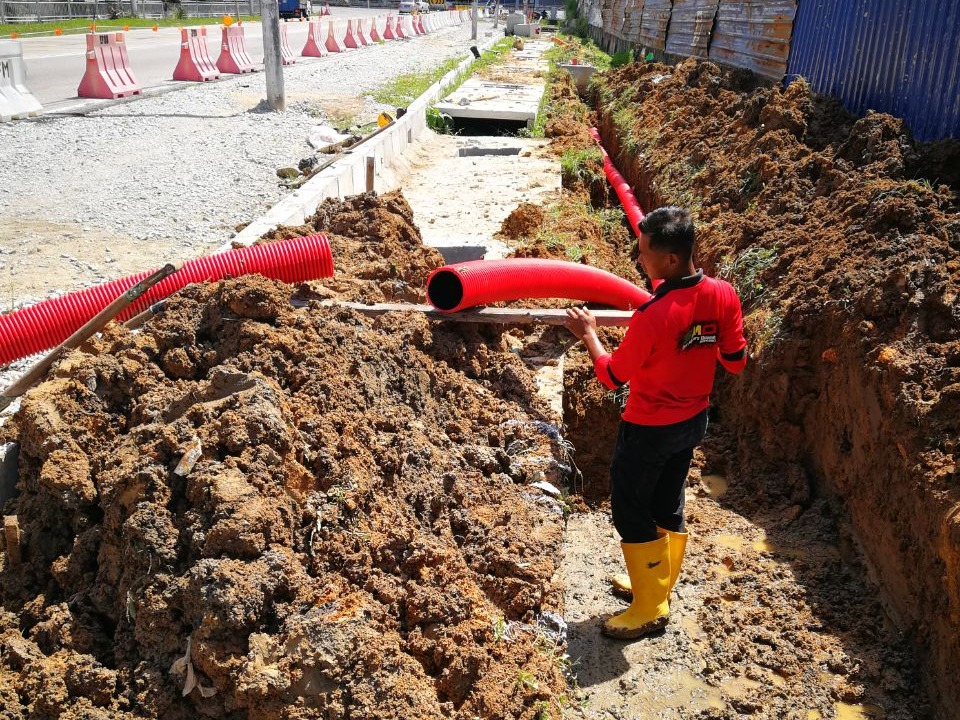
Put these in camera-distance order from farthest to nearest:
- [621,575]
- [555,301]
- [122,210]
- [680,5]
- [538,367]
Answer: [680,5] → [122,210] → [555,301] → [538,367] → [621,575]

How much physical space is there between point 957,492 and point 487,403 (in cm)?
233

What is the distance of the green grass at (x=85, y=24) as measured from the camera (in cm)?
2570

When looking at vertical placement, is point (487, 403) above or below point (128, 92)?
below

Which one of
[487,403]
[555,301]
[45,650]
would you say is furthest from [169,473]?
[555,301]

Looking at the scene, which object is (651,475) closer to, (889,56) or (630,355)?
(630,355)

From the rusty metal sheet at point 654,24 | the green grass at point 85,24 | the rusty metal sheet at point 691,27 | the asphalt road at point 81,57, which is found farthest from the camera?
the green grass at point 85,24

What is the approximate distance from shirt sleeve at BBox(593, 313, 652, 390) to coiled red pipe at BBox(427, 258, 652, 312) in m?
1.41

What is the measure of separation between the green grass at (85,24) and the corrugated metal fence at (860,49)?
69.9 ft

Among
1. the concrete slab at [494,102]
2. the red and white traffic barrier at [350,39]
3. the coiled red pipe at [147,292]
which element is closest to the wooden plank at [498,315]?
the coiled red pipe at [147,292]

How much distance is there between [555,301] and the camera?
19.0 ft

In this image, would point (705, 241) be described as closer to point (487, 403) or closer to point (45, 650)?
point (487, 403)

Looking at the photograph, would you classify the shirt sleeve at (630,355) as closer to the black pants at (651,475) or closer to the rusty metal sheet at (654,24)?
the black pants at (651,475)

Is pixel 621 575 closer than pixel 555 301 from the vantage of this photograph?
Yes

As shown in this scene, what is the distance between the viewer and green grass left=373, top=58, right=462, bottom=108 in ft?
50.9
